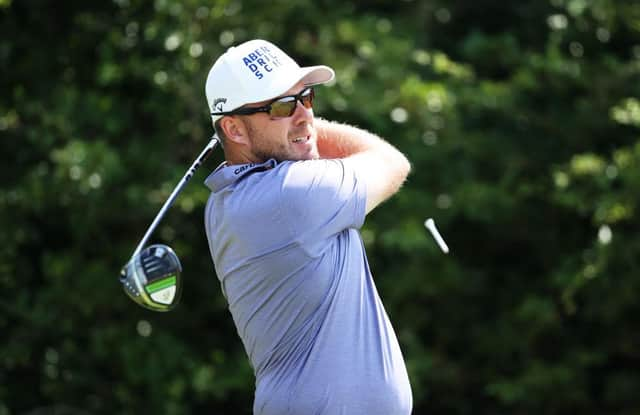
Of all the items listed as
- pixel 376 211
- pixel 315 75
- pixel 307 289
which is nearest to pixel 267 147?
pixel 315 75

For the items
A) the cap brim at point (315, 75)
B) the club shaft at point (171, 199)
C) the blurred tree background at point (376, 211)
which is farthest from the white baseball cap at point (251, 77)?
the blurred tree background at point (376, 211)

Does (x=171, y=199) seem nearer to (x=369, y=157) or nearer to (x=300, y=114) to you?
(x=300, y=114)

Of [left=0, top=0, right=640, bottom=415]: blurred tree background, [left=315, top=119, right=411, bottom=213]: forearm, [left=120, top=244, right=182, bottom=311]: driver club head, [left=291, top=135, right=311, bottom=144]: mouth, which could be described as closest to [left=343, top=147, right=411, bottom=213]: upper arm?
[left=315, top=119, right=411, bottom=213]: forearm

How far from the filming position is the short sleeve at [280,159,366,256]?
9.15 ft

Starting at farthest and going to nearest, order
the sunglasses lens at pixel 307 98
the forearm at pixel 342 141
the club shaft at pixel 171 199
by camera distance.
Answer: the forearm at pixel 342 141, the sunglasses lens at pixel 307 98, the club shaft at pixel 171 199

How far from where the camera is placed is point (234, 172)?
2895mm

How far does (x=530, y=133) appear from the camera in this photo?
6.93 metres

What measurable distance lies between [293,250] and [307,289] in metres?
0.11

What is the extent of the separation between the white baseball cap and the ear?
0.03m

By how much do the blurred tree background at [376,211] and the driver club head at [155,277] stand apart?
10.2ft

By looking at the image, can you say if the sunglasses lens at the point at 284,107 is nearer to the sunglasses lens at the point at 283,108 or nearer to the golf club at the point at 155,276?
the sunglasses lens at the point at 283,108

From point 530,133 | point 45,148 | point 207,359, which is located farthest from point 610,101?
point 45,148

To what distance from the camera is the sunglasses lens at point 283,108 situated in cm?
296

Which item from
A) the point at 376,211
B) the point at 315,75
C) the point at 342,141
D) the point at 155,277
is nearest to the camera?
the point at 155,277
